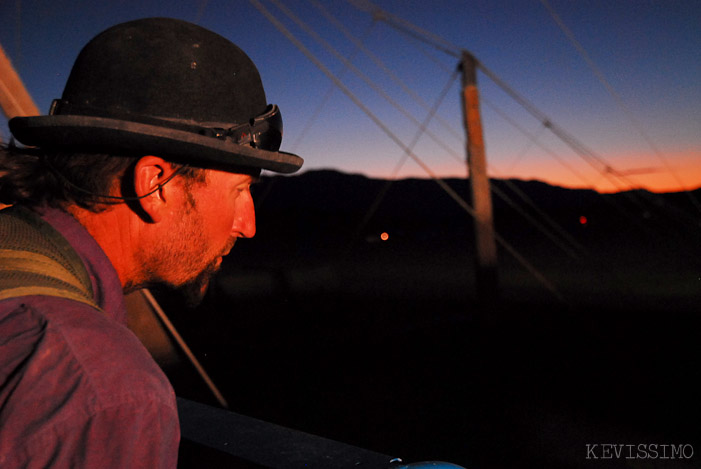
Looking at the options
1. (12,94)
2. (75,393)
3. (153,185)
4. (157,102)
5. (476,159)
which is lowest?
(12,94)

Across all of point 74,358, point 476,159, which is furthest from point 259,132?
point 476,159

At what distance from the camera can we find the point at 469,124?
8586 millimetres

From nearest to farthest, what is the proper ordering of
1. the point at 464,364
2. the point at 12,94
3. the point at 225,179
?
the point at 225,179 → the point at 12,94 → the point at 464,364

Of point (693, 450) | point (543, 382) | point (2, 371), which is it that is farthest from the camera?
point (543, 382)

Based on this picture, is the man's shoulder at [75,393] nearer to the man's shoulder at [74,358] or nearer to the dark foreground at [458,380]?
the man's shoulder at [74,358]

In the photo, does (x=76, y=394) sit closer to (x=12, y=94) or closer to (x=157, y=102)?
(x=157, y=102)

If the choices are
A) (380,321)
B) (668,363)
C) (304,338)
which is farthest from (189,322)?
(668,363)

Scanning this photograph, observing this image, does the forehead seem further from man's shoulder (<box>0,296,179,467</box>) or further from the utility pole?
the utility pole

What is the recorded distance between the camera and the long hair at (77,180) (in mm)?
1218

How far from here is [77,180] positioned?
1232mm

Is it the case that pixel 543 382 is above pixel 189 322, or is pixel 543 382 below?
above

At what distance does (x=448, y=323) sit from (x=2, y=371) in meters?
23.1

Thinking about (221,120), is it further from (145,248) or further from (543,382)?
(543,382)

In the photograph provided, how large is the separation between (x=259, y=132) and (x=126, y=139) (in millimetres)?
381
